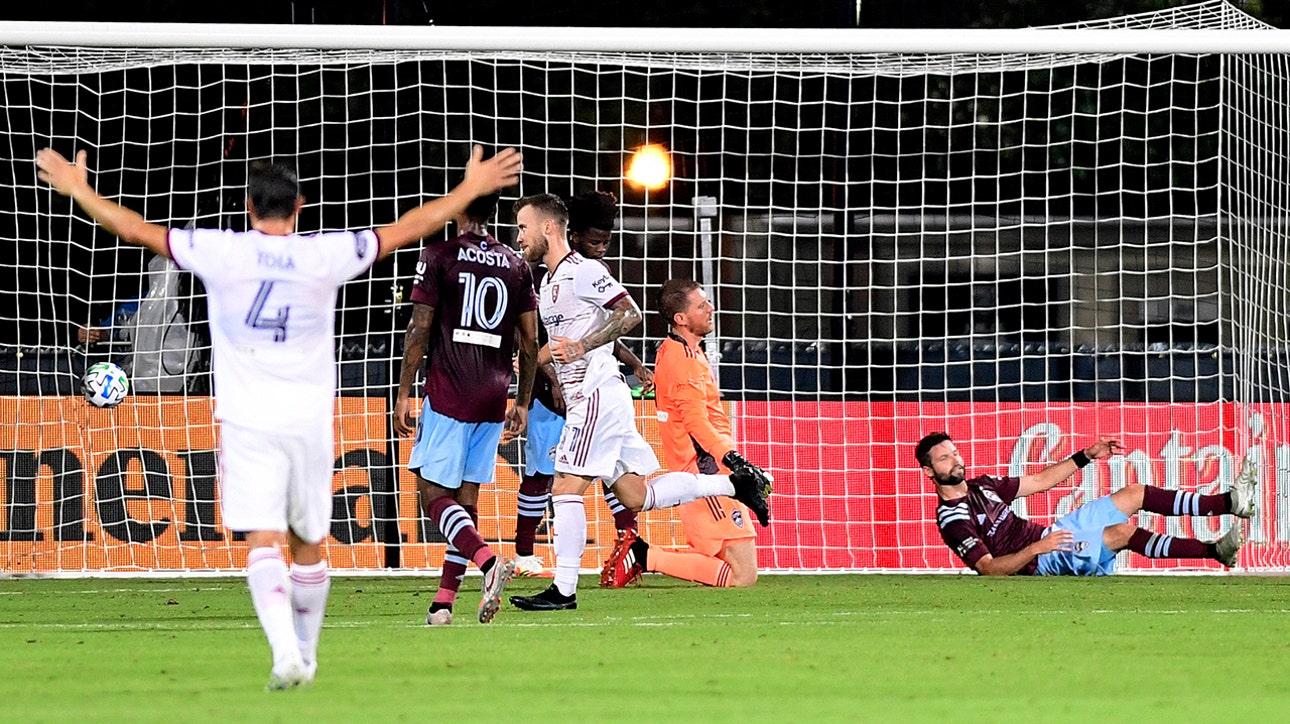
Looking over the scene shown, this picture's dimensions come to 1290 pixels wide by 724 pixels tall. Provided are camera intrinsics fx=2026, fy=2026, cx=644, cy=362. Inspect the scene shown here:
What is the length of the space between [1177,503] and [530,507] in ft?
12.7

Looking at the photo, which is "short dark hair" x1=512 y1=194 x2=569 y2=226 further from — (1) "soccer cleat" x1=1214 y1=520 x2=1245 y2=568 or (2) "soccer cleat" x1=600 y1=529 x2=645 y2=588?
(1) "soccer cleat" x1=1214 y1=520 x2=1245 y2=568

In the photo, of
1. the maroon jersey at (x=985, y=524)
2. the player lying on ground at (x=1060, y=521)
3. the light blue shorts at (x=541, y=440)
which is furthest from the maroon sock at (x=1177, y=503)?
the light blue shorts at (x=541, y=440)

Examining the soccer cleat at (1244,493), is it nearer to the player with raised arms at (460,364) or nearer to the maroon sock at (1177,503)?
the maroon sock at (1177,503)

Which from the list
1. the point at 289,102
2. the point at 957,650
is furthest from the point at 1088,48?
the point at 289,102

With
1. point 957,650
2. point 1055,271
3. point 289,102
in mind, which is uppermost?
point 289,102

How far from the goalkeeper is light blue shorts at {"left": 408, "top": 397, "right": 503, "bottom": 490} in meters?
2.58

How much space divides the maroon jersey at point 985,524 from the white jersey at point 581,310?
3.35 metres

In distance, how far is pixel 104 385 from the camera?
12227 mm

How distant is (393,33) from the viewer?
31.3 feet

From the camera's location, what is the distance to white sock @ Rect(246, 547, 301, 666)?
532 cm

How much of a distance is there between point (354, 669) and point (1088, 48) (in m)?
5.42

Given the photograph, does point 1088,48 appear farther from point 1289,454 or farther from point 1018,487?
point 1289,454

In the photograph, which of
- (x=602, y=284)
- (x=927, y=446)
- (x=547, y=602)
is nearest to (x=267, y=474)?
(x=547, y=602)

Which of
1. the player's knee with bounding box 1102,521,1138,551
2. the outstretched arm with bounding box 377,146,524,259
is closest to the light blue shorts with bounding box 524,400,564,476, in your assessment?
the player's knee with bounding box 1102,521,1138,551
